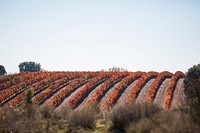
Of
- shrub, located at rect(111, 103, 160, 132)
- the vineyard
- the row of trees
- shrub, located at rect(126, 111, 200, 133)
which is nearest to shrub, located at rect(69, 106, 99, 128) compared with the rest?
shrub, located at rect(111, 103, 160, 132)

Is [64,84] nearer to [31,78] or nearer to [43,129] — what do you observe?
[31,78]

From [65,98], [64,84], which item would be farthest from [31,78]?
[65,98]

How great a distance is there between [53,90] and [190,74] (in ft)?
56.1

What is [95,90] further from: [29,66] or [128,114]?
[29,66]

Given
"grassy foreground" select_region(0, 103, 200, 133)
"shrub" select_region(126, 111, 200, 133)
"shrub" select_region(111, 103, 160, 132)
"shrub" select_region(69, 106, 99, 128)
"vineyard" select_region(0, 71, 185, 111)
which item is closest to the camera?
"shrub" select_region(126, 111, 200, 133)

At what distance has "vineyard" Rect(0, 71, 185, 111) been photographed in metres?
25.2

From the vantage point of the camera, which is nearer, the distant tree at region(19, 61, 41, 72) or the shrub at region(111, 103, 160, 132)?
the shrub at region(111, 103, 160, 132)

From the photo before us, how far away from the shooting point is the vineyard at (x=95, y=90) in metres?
25.2

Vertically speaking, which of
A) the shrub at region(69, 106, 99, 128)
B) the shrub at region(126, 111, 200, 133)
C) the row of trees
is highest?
the row of trees

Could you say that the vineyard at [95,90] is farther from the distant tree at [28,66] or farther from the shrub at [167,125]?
the distant tree at [28,66]

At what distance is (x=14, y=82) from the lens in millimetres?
35344

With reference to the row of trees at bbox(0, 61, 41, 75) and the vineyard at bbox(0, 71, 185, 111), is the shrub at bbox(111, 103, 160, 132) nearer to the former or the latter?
the vineyard at bbox(0, 71, 185, 111)

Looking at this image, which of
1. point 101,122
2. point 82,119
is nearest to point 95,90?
point 101,122

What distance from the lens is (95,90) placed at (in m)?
29.7
